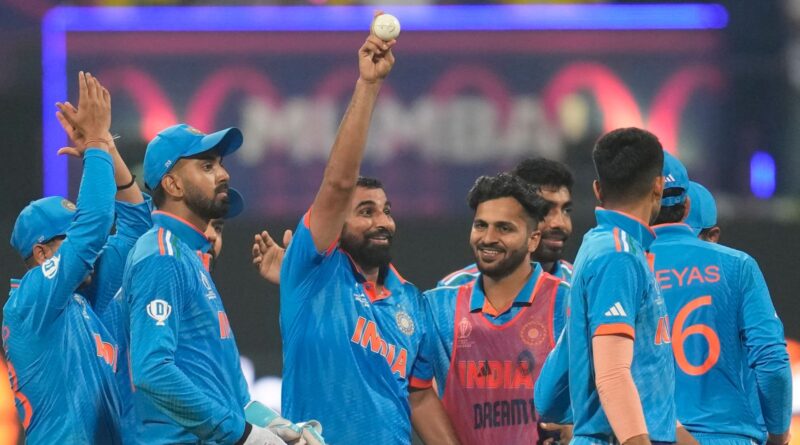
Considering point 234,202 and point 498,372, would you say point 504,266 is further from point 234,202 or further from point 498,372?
point 234,202

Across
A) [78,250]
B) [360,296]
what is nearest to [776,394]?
[360,296]

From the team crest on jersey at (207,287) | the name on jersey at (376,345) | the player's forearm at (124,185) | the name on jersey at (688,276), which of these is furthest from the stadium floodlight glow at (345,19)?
the team crest on jersey at (207,287)

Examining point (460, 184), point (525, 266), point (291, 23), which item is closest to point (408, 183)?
point (460, 184)

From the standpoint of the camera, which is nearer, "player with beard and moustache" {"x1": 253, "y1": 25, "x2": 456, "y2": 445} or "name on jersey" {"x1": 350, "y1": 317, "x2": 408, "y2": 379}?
"player with beard and moustache" {"x1": 253, "y1": 25, "x2": 456, "y2": 445}

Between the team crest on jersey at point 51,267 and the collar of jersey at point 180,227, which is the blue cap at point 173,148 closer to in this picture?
the collar of jersey at point 180,227

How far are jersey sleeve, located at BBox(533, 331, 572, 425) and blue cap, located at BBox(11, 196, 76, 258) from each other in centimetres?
179

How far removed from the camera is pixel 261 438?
4418mm

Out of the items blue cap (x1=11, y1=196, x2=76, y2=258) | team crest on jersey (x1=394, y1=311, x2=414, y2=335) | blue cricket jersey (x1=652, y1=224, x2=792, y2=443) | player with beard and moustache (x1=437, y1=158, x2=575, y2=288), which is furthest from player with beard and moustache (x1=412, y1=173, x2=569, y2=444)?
blue cap (x1=11, y1=196, x2=76, y2=258)

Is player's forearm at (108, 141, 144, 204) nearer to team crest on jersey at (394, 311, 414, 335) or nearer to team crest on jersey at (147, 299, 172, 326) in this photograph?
team crest on jersey at (147, 299, 172, 326)

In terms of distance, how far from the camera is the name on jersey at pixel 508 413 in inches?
203

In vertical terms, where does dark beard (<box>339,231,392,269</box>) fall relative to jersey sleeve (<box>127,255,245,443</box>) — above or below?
above

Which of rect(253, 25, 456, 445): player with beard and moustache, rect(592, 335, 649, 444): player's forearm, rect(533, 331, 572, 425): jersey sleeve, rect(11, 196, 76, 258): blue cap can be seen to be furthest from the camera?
rect(11, 196, 76, 258): blue cap

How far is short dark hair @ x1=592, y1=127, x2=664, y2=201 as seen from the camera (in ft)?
13.9

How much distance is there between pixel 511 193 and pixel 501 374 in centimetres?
68
